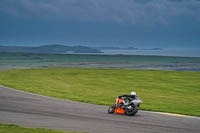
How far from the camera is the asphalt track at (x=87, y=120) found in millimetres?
14191

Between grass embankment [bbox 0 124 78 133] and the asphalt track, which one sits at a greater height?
the asphalt track

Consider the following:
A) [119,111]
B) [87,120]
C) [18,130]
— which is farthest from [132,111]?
[18,130]

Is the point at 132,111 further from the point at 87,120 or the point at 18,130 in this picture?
the point at 18,130

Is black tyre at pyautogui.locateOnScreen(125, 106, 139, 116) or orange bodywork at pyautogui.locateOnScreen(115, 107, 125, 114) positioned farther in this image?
orange bodywork at pyautogui.locateOnScreen(115, 107, 125, 114)

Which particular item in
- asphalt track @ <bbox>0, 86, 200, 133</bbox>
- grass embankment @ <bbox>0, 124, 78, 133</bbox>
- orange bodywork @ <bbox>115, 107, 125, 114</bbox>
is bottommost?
grass embankment @ <bbox>0, 124, 78, 133</bbox>

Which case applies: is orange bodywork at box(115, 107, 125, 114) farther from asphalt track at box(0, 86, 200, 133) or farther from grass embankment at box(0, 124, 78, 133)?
grass embankment at box(0, 124, 78, 133)

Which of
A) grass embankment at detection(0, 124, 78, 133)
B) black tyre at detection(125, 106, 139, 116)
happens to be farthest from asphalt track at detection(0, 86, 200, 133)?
grass embankment at detection(0, 124, 78, 133)

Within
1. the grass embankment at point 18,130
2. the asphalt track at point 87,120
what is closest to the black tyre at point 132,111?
the asphalt track at point 87,120

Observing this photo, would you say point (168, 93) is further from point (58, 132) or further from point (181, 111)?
point (58, 132)

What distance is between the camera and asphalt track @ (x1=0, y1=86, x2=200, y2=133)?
1419 cm

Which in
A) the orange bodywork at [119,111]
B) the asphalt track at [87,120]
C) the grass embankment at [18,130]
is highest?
the orange bodywork at [119,111]

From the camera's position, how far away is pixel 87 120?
52.5 feet

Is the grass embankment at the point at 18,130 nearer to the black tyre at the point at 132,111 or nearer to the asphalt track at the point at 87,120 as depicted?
the asphalt track at the point at 87,120

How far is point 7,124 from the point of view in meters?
13.8
